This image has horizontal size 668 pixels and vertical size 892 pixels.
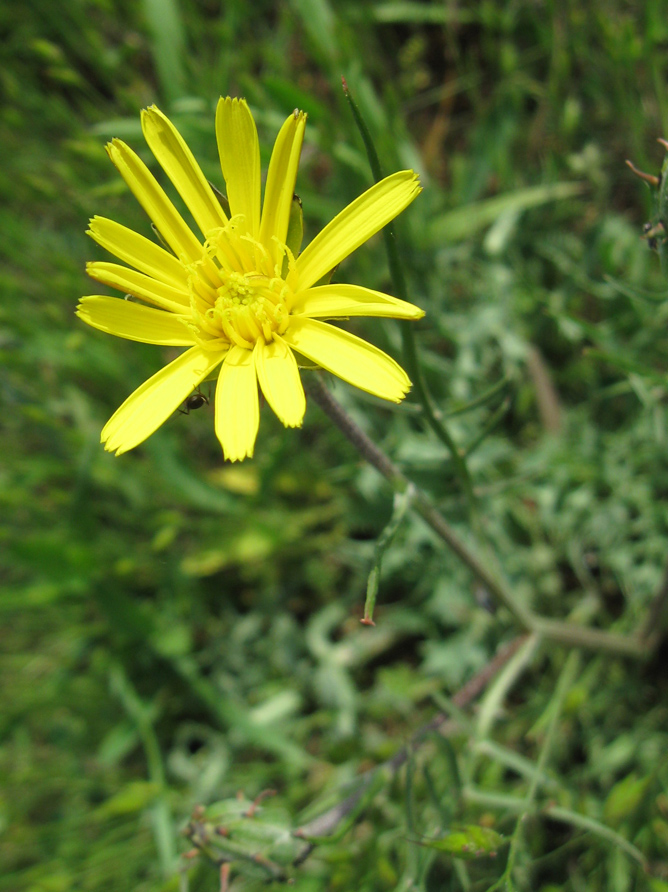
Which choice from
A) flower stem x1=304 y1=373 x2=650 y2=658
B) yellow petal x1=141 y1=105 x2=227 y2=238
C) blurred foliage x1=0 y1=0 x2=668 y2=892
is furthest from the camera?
blurred foliage x1=0 y1=0 x2=668 y2=892

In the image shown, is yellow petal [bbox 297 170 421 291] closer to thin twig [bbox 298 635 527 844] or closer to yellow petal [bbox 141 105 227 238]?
yellow petal [bbox 141 105 227 238]

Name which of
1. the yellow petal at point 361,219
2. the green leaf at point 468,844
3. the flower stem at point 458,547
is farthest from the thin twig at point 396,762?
the yellow petal at point 361,219

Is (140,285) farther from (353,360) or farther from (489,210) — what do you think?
(489,210)

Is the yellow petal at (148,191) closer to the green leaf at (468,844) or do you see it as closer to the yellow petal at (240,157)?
the yellow petal at (240,157)

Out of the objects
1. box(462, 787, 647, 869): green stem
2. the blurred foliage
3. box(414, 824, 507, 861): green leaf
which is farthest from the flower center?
box(462, 787, 647, 869): green stem

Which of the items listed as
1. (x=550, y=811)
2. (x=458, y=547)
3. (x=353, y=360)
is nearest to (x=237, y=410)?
(x=353, y=360)

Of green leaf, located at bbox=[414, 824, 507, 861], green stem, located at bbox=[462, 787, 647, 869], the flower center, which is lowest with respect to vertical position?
green stem, located at bbox=[462, 787, 647, 869]

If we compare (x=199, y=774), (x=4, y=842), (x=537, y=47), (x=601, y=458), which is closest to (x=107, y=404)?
(x=199, y=774)

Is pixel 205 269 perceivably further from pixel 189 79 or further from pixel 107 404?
pixel 107 404
